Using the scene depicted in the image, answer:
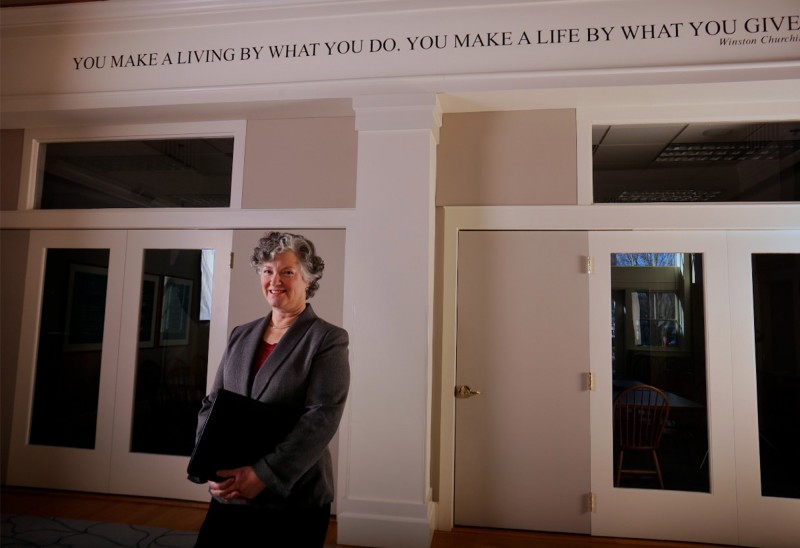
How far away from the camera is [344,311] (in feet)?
11.1

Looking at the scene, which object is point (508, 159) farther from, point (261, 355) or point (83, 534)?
point (83, 534)

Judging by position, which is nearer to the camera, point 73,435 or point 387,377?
point 387,377

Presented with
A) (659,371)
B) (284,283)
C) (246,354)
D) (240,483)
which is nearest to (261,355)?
(246,354)

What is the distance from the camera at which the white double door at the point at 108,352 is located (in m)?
3.60

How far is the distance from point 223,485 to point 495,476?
198 cm

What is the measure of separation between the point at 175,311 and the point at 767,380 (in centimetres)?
402

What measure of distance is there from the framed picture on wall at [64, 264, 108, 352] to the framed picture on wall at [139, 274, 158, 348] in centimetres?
32

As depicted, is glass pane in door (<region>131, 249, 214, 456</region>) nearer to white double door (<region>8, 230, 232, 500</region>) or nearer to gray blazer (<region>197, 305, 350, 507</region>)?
A: white double door (<region>8, 230, 232, 500</region>)

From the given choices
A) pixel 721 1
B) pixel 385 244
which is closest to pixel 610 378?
pixel 385 244

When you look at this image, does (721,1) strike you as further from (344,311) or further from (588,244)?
(344,311)

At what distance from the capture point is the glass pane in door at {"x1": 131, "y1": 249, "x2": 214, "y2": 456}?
11.8 feet

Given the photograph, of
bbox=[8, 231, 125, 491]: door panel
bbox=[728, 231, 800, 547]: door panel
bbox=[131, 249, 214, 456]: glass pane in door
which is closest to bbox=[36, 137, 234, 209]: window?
bbox=[8, 231, 125, 491]: door panel

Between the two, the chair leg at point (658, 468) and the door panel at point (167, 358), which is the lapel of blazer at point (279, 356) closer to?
the door panel at point (167, 358)

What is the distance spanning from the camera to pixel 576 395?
329cm
